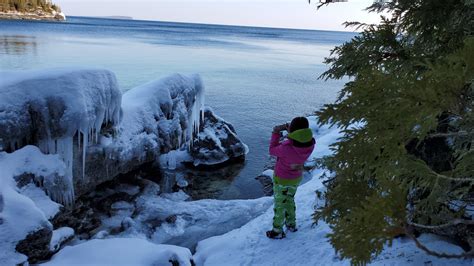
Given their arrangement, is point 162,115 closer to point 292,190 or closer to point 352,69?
point 292,190

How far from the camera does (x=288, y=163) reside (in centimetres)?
600

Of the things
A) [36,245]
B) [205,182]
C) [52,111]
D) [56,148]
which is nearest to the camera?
[36,245]

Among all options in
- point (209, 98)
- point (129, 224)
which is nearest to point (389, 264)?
point (129, 224)

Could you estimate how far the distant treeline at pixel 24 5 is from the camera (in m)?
111

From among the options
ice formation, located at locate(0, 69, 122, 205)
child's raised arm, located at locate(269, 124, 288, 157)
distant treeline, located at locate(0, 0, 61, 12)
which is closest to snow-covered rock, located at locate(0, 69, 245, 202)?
ice formation, located at locate(0, 69, 122, 205)

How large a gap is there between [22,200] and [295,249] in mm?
5744

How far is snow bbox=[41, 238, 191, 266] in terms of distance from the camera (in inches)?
259

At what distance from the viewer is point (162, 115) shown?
44.8 feet

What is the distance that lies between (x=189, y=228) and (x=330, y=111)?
7685mm

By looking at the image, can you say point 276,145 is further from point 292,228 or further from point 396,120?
point 396,120

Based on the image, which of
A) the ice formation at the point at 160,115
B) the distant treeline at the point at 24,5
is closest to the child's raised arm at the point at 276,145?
the ice formation at the point at 160,115

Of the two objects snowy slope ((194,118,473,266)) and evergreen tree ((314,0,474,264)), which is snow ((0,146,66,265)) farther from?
evergreen tree ((314,0,474,264))

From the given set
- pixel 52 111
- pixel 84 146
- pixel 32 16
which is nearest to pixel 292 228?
pixel 84 146

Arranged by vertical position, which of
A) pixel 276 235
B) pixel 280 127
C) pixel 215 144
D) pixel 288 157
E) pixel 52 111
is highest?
pixel 280 127
